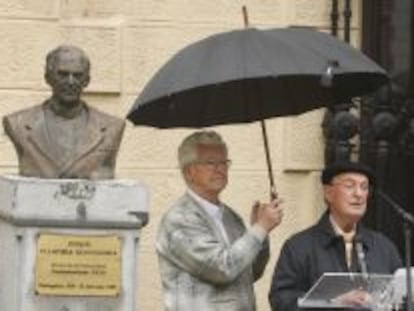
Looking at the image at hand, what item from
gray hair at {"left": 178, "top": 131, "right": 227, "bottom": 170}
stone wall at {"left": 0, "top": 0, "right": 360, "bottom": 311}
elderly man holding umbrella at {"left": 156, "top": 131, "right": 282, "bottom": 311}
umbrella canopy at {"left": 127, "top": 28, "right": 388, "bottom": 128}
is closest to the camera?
umbrella canopy at {"left": 127, "top": 28, "right": 388, "bottom": 128}

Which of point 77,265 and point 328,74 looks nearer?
point 328,74

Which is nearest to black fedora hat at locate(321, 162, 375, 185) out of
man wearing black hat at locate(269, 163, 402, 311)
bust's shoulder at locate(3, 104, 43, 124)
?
man wearing black hat at locate(269, 163, 402, 311)

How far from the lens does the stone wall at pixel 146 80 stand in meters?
9.98

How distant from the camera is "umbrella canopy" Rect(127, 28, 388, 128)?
7.01 metres

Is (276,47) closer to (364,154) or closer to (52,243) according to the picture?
(52,243)

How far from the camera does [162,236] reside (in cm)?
731

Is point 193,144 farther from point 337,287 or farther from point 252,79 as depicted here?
point 337,287

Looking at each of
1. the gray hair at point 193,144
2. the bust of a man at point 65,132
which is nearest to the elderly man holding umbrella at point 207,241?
the gray hair at point 193,144

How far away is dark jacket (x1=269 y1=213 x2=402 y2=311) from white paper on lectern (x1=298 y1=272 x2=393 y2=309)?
183 millimetres

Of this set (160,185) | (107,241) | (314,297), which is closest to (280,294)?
(314,297)

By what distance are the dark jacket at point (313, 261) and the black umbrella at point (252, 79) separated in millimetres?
649

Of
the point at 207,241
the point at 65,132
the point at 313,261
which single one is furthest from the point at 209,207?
the point at 65,132

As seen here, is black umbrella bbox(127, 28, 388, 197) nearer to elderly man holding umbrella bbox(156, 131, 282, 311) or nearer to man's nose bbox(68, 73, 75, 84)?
elderly man holding umbrella bbox(156, 131, 282, 311)

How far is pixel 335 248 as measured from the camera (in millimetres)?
7438
